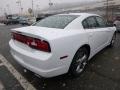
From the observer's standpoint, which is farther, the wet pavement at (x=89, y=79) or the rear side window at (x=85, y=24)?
the rear side window at (x=85, y=24)

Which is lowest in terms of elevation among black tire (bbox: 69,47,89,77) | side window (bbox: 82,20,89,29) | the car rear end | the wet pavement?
the wet pavement

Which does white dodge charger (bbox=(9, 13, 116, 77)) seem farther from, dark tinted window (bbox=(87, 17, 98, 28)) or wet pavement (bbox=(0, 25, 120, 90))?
wet pavement (bbox=(0, 25, 120, 90))

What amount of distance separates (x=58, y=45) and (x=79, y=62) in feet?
3.38

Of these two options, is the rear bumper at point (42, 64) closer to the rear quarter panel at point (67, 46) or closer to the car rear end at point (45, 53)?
the car rear end at point (45, 53)

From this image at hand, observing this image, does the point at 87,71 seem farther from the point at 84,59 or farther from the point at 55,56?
the point at 55,56

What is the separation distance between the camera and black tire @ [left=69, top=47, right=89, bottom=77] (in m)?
3.84

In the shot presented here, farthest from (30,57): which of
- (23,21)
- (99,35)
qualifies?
(23,21)

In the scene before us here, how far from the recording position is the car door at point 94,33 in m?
4.42

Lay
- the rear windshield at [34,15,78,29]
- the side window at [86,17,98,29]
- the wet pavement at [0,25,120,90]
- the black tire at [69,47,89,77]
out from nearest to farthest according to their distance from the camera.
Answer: the wet pavement at [0,25,120,90] → the black tire at [69,47,89,77] → the rear windshield at [34,15,78,29] → the side window at [86,17,98,29]

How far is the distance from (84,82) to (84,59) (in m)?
0.68

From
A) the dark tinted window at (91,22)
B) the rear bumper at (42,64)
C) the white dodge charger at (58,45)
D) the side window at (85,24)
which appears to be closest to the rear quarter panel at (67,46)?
the white dodge charger at (58,45)

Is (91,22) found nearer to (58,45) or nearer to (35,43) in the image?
(58,45)

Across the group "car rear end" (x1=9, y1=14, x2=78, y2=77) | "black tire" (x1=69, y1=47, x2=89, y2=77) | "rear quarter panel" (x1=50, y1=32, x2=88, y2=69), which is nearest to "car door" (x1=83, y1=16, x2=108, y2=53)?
"black tire" (x1=69, y1=47, x2=89, y2=77)

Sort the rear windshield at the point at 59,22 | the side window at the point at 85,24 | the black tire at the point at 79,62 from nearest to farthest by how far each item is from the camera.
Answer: the black tire at the point at 79,62 < the rear windshield at the point at 59,22 < the side window at the point at 85,24
